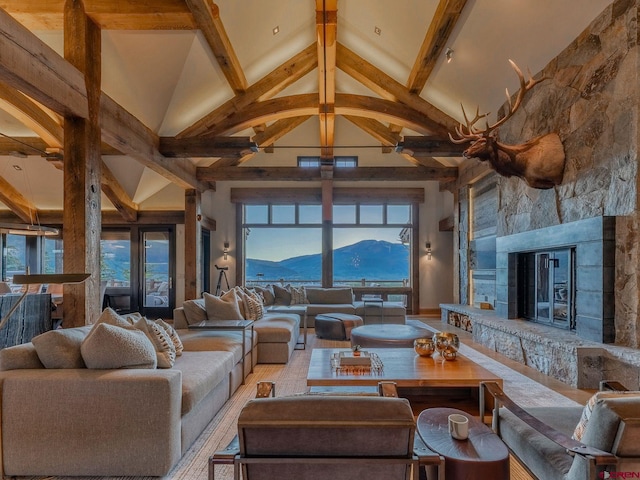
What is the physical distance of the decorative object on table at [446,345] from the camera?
11.2ft

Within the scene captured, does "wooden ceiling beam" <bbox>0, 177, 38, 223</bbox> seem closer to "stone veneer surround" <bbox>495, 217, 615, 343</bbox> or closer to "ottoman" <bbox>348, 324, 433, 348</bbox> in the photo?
"ottoman" <bbox>348, 324, 433, 348</bbox>

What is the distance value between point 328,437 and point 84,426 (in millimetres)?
1771

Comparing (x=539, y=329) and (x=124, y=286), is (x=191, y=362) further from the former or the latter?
(x=124, y=286)

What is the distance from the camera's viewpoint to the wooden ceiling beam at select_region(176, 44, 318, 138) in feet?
21.5

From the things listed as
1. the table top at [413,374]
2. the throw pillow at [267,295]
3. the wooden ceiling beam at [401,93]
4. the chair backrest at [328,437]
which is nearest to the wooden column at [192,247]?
the throw pillow at [267,295]

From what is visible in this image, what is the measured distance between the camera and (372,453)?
128 cm

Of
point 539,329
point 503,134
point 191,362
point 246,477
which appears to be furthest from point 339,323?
point 246,477

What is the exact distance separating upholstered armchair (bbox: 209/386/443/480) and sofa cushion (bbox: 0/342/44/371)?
188cm

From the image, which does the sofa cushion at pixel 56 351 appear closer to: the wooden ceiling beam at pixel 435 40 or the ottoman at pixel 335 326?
the ottoman at pixel 335 326

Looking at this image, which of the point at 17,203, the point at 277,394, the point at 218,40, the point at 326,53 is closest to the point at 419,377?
the point at 277,394

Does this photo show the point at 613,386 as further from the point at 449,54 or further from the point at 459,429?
the point at 449,54

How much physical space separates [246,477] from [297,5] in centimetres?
563

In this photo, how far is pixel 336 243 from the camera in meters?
10.3

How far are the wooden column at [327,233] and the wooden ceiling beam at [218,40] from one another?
3.71m
